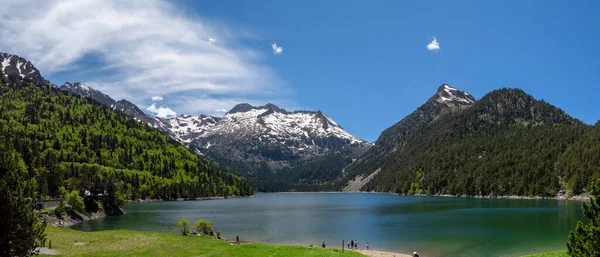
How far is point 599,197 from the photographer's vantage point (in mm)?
25281

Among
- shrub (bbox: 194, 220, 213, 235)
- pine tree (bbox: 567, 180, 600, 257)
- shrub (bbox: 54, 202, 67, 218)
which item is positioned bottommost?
shrub (bbox: 194, 220, 213, 235)

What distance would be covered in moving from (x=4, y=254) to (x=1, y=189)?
437 cm

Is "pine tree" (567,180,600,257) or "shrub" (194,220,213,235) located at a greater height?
"pine tree" (567,180,600,257)

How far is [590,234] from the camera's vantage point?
2491 centimetres

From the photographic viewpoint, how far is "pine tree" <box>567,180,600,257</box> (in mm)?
24453

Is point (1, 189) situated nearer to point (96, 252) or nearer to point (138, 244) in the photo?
point (96, 252)

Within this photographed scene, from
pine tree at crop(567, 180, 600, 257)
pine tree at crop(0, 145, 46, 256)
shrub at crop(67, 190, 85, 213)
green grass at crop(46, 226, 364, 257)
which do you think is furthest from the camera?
shrub at crop(67, 190, 85, 213)

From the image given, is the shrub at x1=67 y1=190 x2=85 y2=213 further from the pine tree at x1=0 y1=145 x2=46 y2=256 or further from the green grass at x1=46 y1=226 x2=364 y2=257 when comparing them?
the pine tree at x1=0 y1=145 x2=46 y2=256

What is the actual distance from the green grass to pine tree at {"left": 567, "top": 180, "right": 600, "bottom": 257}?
23.9 meters

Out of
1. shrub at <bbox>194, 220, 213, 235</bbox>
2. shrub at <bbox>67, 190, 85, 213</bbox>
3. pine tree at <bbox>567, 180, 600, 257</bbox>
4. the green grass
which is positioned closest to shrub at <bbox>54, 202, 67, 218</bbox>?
shrub at <bbox>67, 190, 85, 213</bbox>

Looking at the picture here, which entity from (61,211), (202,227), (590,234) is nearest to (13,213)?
(590,234)

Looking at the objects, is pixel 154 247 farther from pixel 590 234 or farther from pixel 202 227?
pixel 590 234

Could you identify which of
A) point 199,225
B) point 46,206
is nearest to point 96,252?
point 199,225

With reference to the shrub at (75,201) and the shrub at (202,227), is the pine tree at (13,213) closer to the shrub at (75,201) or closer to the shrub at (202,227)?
the shrub at (202,227)
